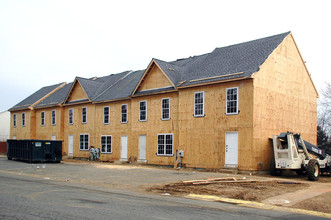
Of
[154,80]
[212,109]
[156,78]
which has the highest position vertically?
[156,78]

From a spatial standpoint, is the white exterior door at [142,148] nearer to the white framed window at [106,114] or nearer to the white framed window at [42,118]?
the white framed window at [106,114]

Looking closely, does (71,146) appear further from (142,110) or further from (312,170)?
(312,170)

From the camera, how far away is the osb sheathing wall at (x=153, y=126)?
2650 centimetres

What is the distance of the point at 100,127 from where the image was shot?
34.3 meters

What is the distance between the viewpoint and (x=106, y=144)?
Result: 33375 mm

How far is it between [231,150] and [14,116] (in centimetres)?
3628

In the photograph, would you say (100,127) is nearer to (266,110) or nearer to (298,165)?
(266,110)

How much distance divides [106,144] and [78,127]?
550 cm

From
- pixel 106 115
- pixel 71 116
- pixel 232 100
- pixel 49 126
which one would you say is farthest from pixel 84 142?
pixel 232 100

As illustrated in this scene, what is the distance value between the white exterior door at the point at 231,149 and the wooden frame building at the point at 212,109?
6cm

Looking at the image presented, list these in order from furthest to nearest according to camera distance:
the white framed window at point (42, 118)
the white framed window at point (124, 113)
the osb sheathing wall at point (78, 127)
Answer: the white framed window at point (42, 118), the osb sheathing wall at point (78, 127), the white framed window at point (124, 113)

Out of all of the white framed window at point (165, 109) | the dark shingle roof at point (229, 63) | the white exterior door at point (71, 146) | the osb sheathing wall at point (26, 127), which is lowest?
the white exterior door at point (71, 146)

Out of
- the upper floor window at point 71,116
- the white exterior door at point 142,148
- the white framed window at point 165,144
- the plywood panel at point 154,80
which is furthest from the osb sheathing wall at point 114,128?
the upper floor window at point 71,116

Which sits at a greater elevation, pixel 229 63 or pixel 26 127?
pixel 229 63
